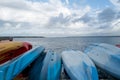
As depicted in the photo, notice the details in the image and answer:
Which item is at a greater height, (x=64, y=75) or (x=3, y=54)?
(x=3, y=54)

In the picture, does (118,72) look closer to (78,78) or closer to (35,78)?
(78,78)

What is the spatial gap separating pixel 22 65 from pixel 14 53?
1690 mm

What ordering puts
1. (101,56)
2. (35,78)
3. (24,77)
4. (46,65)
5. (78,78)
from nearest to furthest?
1. (78,78)
2. (35,78)
3. (46,65)
4. (24,77)
5. (101,56)

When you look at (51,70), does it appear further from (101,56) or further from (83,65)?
(101,56)

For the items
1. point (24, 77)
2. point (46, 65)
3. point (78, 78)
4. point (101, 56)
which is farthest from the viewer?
point (101, 56)

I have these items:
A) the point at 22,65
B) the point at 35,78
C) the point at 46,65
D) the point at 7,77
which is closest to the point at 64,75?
the point at 46,65

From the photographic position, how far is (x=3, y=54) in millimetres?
6625

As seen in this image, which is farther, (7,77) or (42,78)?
(42,78)

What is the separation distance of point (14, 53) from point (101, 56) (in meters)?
3.72

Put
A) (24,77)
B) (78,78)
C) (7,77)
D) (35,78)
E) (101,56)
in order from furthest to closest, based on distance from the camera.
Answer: (101,56)
(24,77)
(35,78)
(78,78)
(7,77)

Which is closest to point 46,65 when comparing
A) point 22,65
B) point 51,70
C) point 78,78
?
point 51,70

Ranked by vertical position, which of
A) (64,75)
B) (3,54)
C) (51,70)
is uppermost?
(3,54)

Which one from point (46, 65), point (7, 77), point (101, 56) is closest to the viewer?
point (7, 77)

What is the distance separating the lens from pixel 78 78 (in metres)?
5.55
